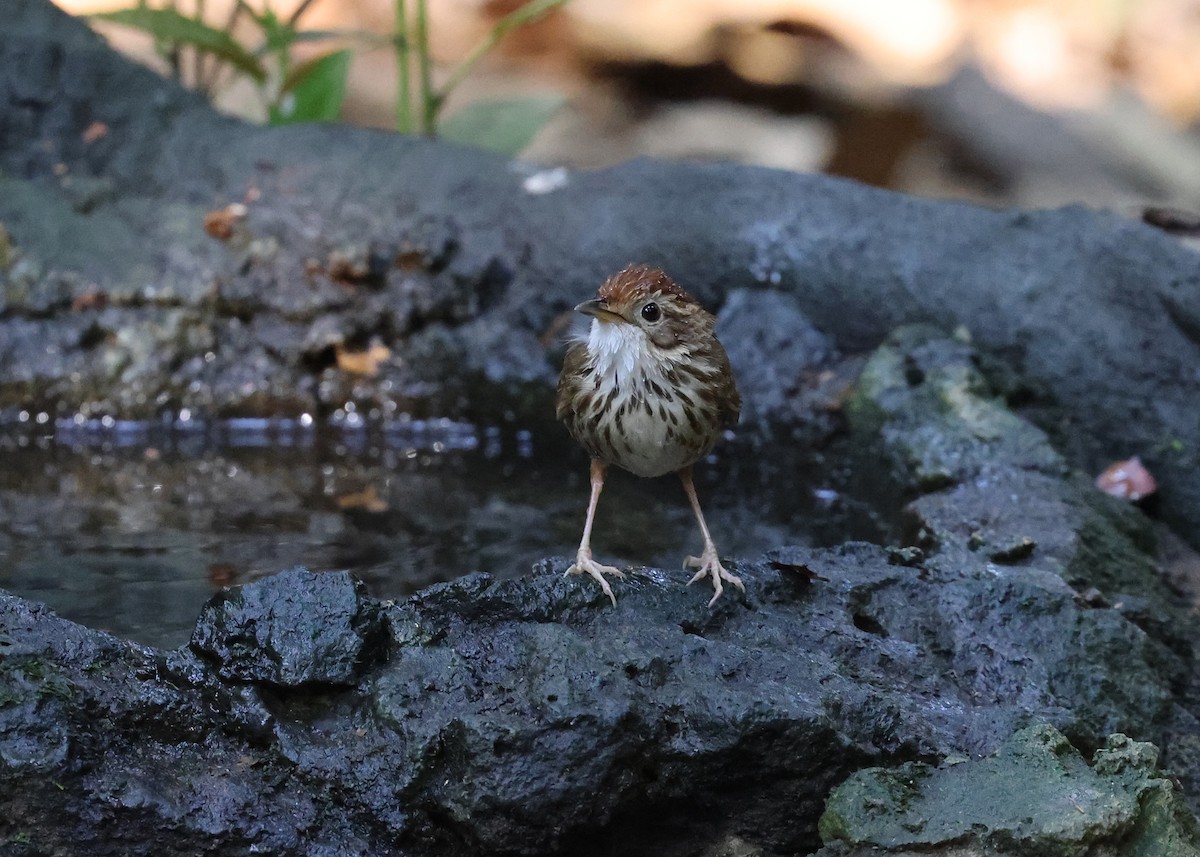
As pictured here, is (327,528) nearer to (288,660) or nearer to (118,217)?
(288,660)

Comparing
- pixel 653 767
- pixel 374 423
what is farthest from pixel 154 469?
pixel 653 767

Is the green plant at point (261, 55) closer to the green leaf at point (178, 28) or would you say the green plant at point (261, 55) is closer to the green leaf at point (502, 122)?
the green leaf at point (178, 28)

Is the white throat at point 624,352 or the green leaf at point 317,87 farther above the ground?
the green leaf at point 317,87

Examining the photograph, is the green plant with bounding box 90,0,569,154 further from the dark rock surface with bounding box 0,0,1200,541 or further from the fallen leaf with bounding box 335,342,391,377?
the fallen leaf with bounding box 335,342,391,377

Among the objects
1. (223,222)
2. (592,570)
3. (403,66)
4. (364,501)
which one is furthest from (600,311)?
(403,66)

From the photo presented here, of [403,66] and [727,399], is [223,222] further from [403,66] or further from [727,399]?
[727,399]

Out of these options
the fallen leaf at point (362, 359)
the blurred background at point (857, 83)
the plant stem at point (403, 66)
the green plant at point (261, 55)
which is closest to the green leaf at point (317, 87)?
the green plant at point (261, 55)
